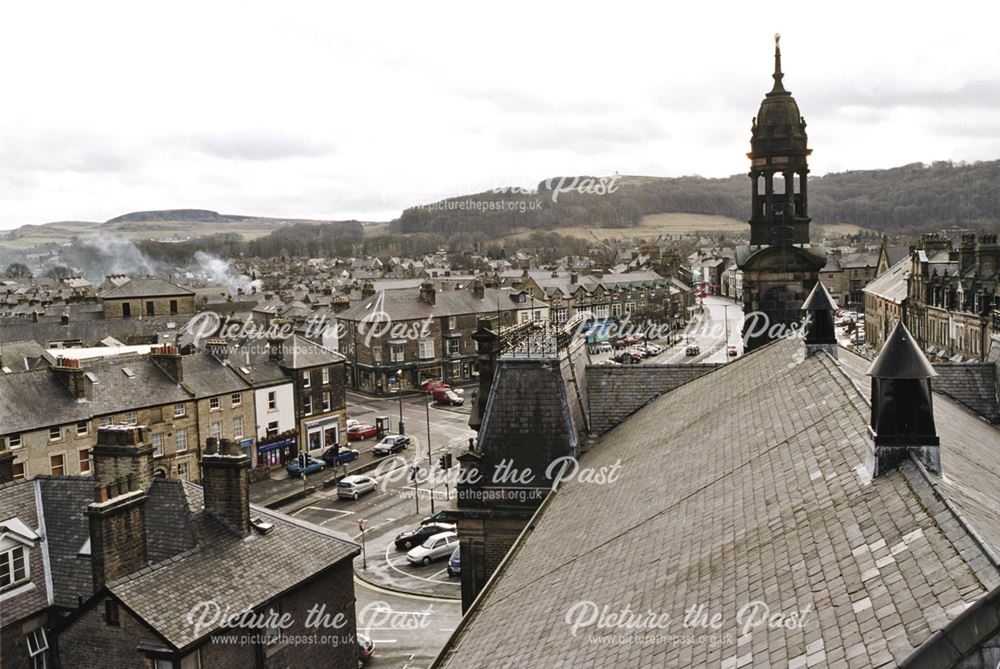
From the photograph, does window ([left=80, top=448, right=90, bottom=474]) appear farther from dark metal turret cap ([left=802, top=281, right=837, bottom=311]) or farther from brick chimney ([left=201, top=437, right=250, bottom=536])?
dark metal turret cap ([left=802, top=281, right=837, bottom=311])

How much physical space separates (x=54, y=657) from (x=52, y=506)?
365cm

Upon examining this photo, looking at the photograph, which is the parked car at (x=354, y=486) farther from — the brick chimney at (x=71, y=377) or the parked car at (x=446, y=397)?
the parked car at (x=446, y=397)

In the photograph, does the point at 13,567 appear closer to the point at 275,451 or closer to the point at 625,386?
the point at 625,386

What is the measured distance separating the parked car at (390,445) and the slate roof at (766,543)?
36.0 metres

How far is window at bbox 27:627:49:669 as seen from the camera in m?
17.6

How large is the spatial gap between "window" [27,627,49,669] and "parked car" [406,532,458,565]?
53.4 ft

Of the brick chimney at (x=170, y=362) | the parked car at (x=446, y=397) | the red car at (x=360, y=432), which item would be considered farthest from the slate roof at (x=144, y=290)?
the brick chimney at (x=170, y=362)

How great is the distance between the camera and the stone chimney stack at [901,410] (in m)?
8.59

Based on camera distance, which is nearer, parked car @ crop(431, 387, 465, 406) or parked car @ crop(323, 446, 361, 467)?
parked car @ crop(323, 446, 361, 467)

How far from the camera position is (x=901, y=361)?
Result: 28.2 ft

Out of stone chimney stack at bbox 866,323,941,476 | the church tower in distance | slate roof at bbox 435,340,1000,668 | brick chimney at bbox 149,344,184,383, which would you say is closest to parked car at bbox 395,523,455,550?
the church tower in distance

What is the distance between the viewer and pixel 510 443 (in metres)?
19.6

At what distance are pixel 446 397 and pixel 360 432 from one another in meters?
12.9

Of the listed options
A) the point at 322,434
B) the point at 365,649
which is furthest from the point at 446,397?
the point at 365,649
